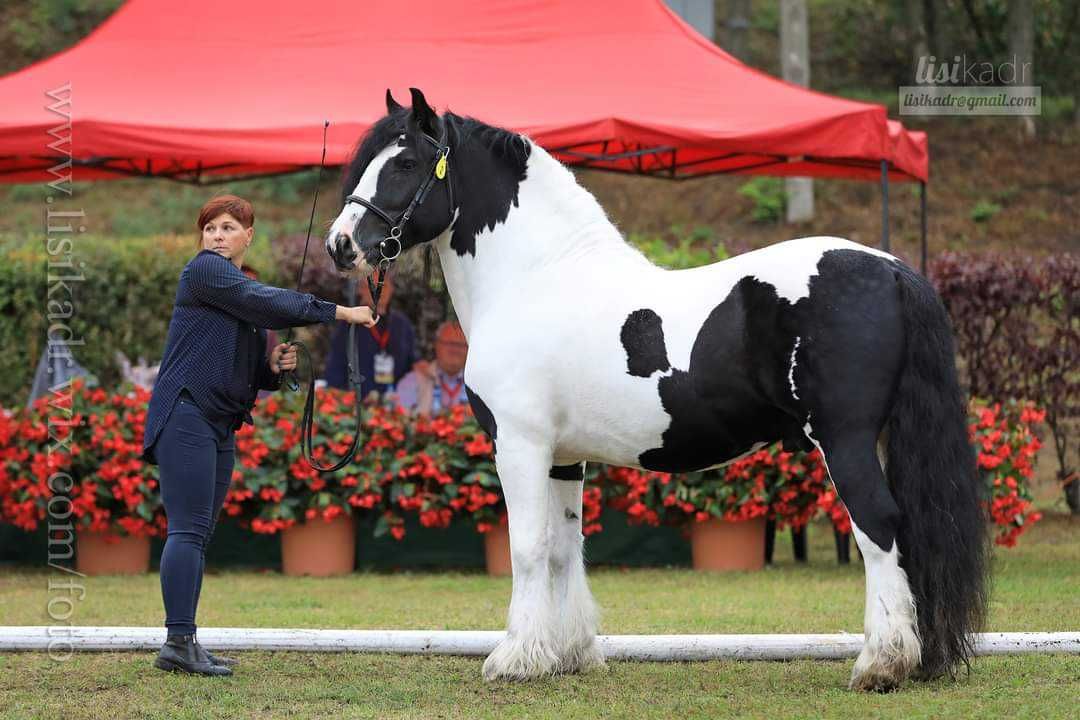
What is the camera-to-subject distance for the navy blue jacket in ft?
15.2

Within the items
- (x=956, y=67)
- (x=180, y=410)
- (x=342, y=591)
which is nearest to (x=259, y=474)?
(x=342, y=591)

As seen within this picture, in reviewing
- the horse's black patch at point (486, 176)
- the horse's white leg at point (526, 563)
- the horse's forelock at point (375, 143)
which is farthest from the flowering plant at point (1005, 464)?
the horse's forelock at point (375, 143)

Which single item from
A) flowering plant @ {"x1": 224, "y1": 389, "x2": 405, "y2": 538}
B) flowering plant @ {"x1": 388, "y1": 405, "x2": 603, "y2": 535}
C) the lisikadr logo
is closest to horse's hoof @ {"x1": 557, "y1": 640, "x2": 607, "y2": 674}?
flowering plant @ {"x1": 388, "y1": 405, "x2": 603, "y2": 535}

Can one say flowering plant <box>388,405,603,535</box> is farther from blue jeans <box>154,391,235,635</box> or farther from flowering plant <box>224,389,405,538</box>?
blue jeans <box>154,391,235,635</box>

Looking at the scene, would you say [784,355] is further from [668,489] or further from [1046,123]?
[1046,123]

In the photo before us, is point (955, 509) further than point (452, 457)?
No

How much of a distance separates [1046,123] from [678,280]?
58.9 ft

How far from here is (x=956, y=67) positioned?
60.9 feet

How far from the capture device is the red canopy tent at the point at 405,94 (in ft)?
24.0

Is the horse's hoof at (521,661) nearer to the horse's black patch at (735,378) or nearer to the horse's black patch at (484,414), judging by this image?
the horse's black patch at (484,414)

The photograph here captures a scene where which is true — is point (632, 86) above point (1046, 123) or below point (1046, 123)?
below

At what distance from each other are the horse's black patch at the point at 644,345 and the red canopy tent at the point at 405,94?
3083mm

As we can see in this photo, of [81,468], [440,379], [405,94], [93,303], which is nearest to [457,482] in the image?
[440,379]

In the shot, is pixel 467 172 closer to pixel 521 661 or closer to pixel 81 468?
pixel 521 661
